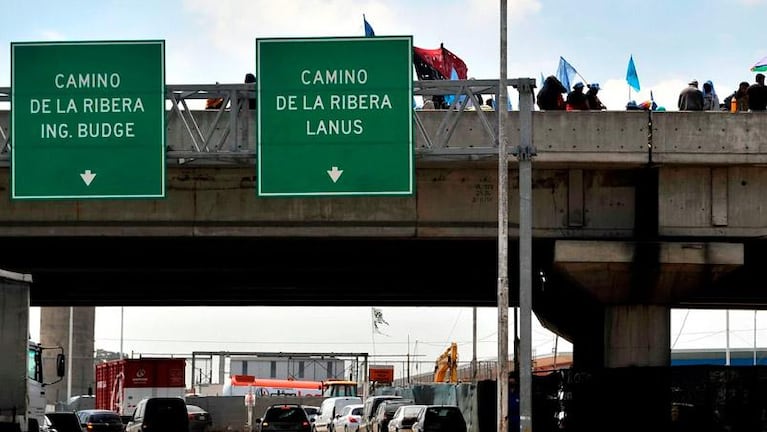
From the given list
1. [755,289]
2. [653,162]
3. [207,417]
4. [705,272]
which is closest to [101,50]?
[653,162]

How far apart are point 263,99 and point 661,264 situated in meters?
9.41

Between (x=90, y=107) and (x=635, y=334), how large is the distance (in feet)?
43.2

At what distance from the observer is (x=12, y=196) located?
2889cm

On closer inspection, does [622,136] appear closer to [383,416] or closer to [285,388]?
[383,416]

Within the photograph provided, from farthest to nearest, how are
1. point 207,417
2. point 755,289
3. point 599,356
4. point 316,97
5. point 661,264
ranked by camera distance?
1. point 207,417
2. point 755,289
3. point 599,356
4. point 661,264
5. point 316,97

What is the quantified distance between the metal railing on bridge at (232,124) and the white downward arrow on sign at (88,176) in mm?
1613

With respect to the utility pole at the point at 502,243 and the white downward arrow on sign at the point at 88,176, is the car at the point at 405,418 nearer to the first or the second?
the utility pole at the point at 502,243

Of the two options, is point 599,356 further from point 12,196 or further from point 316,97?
point 12,196

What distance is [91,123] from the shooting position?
28828 millimetres


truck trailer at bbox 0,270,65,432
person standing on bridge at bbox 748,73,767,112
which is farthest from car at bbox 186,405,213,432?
truck trailer at bbox 0,270,65,432

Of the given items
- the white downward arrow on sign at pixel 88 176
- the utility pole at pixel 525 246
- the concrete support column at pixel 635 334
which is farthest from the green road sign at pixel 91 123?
the concrete support column at pixel 635 334

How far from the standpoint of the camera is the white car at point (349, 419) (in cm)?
4708

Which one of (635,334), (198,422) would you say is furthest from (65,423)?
(198,422)

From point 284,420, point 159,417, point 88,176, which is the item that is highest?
point 88,176
